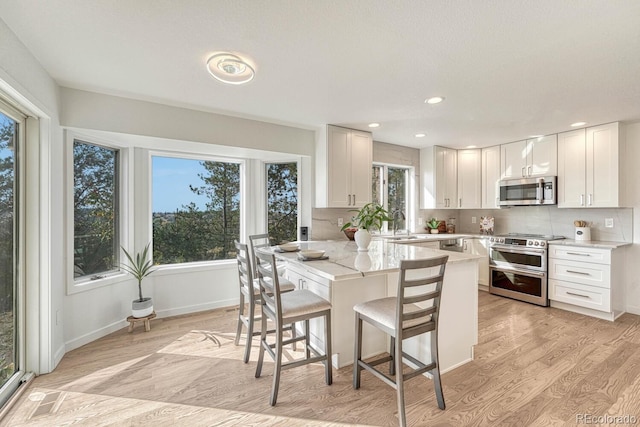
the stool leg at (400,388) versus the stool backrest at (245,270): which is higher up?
the stool backrest at (245,270)

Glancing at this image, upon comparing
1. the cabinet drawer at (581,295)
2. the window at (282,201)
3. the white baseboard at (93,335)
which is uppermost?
the window at (282,201)

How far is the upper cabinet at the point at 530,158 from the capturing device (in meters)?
4.05

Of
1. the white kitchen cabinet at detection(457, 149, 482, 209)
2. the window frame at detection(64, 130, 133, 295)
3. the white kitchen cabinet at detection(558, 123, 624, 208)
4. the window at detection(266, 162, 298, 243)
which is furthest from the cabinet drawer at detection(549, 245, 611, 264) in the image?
the window frame at detection(64, 130, 133, 295)

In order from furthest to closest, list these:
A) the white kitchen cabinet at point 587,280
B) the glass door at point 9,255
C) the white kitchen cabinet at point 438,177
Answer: the white kitchen cabinet at point 438,177
the white kitchen cabinet at point 587,280
the glass door at point 9,255

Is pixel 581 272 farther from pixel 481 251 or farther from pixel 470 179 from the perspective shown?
pixel 470 179

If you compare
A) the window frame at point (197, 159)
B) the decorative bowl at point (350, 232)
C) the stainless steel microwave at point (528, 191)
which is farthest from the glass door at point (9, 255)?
the stainless steel microwave at point (528, 191)

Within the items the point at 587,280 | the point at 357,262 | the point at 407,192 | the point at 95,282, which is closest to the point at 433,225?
the point at 407,192

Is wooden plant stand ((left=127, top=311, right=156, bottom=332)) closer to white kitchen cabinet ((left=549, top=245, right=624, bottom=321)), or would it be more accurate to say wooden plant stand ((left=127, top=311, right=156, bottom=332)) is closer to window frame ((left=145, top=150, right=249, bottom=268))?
window frame ((left=145, top=150, right=249, bottom=268))

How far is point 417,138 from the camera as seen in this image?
429 centimetres

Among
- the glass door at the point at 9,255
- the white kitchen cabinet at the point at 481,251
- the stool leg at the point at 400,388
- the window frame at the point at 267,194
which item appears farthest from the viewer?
the white kitchen cabinet at the point at 481,251

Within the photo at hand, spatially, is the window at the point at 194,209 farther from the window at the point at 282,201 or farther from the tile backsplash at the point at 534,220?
the tile backsplash at the point at 534,220

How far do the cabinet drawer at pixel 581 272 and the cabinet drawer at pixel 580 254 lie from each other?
0.05m

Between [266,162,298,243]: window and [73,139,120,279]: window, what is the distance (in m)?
1.77

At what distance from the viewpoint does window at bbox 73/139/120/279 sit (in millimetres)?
2799
